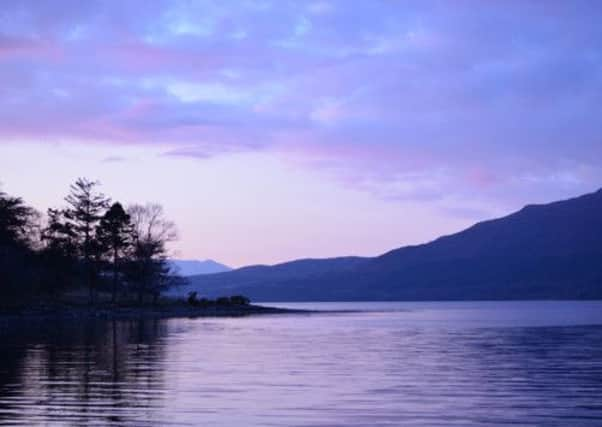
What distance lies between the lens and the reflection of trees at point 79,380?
23391 mm

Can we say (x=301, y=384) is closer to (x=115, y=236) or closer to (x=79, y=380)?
(x=79, y=380)

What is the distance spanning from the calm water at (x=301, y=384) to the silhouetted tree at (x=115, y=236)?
65469mm

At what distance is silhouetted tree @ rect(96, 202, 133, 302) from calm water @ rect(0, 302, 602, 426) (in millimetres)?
65469

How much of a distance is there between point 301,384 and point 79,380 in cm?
764

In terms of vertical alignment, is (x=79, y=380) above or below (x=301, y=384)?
above

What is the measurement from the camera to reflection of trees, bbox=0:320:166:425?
23.4 meters

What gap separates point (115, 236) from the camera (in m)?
118

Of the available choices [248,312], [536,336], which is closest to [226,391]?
[536,336]

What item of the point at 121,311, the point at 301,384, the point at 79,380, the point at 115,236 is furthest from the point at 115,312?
the point at 301,384

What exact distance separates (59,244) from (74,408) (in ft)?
302

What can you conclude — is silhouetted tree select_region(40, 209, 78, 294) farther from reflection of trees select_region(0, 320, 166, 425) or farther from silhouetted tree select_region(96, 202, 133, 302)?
reflection of trees select_region(0, 320, 166, 425)

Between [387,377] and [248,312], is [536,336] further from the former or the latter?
[248,312]

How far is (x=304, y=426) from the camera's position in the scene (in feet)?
68.4

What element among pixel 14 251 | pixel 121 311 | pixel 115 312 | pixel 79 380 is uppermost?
pixel 14 251
